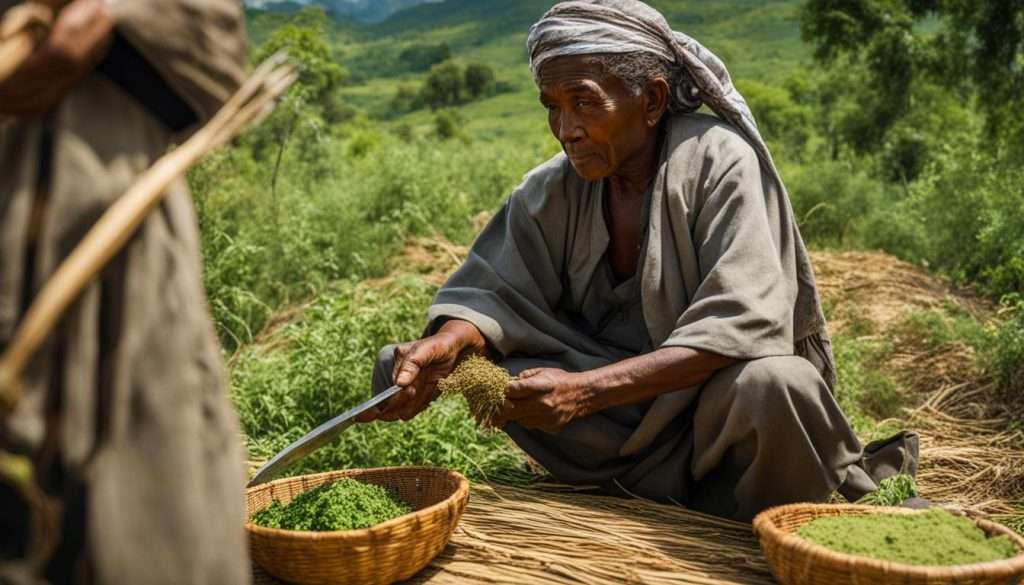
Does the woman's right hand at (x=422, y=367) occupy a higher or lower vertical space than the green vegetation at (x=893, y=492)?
higher

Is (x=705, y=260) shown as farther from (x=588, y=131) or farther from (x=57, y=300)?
(x=57, y=300)

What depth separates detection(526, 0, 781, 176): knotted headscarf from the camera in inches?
134

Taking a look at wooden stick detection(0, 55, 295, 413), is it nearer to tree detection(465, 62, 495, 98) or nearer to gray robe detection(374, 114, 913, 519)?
gray robe detection(374, 114, 913, 519)

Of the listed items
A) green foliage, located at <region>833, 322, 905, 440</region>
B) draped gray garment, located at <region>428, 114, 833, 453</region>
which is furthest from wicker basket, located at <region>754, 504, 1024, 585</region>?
green foliage, located at <region>833, 322, 905, 440</region>

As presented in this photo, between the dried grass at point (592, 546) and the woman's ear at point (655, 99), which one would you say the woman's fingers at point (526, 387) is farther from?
the woman's ear at point (655, 99)

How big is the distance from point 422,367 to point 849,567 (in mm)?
1383

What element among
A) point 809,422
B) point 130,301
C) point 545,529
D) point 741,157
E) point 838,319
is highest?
point 130,301

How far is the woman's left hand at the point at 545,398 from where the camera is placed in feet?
10.3

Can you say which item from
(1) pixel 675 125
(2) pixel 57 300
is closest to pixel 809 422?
(1) pixel 675 125

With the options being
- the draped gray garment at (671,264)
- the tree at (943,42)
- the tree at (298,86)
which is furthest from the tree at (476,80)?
the draped gray garment at (671,264)

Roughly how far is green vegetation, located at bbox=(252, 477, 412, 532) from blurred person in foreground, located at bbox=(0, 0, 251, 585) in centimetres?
108

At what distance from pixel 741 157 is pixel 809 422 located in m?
0.87

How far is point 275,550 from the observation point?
9.03 ft

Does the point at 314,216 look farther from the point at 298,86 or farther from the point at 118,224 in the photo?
the point at 118,224
